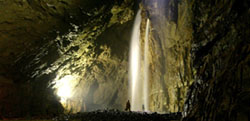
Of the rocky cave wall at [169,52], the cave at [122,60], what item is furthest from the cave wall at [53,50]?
the rocky cave wall at [169,52]

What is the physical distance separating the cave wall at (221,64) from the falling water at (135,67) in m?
15.1

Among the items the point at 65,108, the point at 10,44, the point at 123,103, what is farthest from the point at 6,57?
the point at 123,103

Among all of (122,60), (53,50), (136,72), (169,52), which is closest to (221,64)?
(169,52)

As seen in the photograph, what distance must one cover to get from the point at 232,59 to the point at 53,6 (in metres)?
7.25

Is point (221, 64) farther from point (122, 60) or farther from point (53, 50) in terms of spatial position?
point (122, 60)

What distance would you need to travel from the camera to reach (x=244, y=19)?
322 cm

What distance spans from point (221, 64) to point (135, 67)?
55.9 feet

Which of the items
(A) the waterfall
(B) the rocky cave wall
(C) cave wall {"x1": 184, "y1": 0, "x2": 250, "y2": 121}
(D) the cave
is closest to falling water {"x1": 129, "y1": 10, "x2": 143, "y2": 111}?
(A) the waterfall

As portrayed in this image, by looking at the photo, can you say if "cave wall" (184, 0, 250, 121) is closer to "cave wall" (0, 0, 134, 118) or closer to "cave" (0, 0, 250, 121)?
"cave" (0, 0, 250, 121)

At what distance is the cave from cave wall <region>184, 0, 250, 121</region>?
0.6 inches

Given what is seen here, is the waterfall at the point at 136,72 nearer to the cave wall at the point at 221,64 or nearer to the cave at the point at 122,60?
the cave at the point at 122,60

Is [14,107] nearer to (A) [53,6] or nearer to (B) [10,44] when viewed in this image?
(B) [10,44]

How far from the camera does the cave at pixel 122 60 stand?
3389mm

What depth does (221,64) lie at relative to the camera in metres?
3.46
